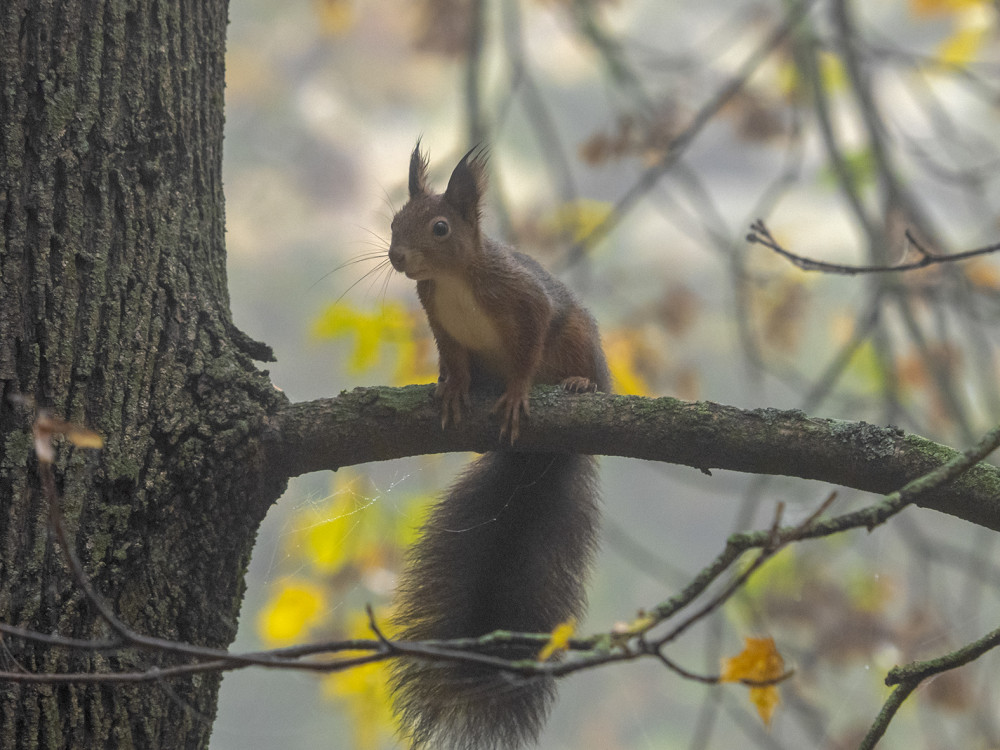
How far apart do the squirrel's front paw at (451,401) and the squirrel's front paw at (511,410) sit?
0.06 meters

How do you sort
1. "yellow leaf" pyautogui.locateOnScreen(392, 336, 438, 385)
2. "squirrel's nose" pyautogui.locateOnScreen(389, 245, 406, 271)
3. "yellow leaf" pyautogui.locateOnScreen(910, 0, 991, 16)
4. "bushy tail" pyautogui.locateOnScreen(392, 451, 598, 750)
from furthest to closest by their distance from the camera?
"yellow leaf" pyautogui.locateOnScreen(910, 0, 991, 16)
"yellow leaf" pyautogui.locateOnScreen(392, 336, 438, 385)
"squirrel's nose" pyautogui.locateOnScreen(389, 245, 406, 271)
"bushy tail" pyautogui.locateOnScreen(392, 451, 598, 750)

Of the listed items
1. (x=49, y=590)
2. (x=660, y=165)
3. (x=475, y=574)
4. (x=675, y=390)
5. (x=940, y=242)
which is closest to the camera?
(x=49, y=590)

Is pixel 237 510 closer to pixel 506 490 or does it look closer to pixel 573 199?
pixel 506 490

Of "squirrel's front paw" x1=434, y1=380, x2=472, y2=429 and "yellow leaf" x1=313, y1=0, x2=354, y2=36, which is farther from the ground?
"yellow leaf" x1=313, y1=0, x2=354, y2=36

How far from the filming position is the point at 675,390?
3.32 meters

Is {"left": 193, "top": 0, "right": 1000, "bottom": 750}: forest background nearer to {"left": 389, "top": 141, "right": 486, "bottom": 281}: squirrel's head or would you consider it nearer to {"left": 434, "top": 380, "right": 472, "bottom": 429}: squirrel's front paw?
{"left": 389, "top": 141, "right": 486, "bottom": 281}: squirrel's head

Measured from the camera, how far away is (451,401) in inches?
59.9

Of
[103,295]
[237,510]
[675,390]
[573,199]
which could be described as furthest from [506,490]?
[675,390]

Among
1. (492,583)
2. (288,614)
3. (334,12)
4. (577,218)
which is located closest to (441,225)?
(492,583)

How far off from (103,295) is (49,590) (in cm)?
40

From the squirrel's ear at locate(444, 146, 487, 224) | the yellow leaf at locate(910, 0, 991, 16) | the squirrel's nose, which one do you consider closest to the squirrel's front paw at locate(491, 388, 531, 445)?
the squirrel's nose

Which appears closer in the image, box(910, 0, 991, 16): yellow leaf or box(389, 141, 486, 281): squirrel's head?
box(389, 141, 486, 281): squirrel's head

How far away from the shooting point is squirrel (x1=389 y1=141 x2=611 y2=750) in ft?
4.62

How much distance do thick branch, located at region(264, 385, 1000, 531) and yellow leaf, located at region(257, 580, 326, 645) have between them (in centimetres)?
114
